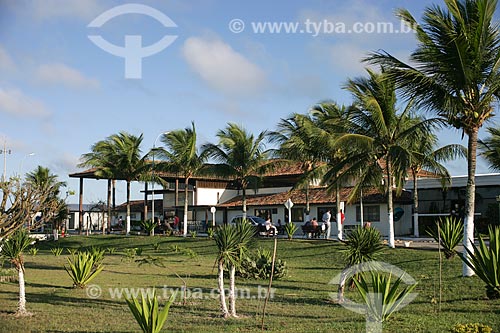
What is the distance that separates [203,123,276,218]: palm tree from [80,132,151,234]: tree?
8.37 m

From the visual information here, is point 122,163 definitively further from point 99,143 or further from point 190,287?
point 190,287

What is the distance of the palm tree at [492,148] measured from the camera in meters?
29.4

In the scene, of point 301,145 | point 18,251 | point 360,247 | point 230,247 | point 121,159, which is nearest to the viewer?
point 230,247

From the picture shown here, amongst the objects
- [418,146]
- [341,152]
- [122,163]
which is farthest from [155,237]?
[418,146]

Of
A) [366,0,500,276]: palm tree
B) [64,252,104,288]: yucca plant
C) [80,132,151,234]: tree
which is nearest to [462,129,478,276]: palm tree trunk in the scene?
[366,0,500,276]: palm tree

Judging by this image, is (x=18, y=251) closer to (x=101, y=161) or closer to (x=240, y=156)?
(x=240, y=156)

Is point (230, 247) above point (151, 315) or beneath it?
above

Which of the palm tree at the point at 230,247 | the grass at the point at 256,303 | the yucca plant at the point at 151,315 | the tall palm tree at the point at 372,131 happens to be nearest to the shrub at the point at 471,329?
the grass at the point at 256,303

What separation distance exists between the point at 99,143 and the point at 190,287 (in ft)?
91.4

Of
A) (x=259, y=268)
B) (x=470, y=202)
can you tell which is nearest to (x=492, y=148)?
(x=470, y=202)

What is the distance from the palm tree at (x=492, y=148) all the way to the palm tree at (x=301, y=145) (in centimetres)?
822

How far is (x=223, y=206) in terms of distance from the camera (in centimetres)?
4822

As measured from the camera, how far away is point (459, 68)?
53.7 ft

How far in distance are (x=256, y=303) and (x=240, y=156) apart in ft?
70.0
